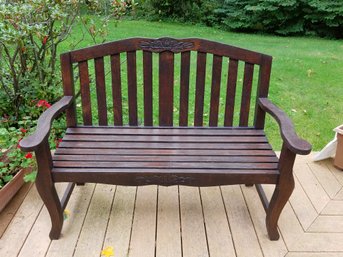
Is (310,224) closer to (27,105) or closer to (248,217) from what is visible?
(248,217)

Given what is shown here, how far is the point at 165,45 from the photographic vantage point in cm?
224

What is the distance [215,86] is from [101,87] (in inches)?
29.3

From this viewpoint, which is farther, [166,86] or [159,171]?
[166,86]

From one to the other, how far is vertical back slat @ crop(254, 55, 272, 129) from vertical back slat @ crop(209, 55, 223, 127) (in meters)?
0.26

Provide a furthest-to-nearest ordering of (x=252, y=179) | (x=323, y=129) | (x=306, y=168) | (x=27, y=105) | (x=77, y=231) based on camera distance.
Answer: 1. (x=323, y=129)
2. (x=27, y=105)
3. (x=306, y=168)
4. (x=77, y=231)
5. (x=252, y=179)

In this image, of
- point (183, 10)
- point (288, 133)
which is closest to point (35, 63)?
point (288, 133)

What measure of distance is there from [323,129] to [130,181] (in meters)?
2.39

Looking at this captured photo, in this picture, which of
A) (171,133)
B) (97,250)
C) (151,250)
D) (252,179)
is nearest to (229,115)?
(171,133)

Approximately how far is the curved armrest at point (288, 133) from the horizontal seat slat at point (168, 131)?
8.8 inches

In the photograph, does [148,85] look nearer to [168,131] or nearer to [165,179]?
[168,131]

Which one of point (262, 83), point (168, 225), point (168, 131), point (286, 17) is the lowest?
point (168, 225)

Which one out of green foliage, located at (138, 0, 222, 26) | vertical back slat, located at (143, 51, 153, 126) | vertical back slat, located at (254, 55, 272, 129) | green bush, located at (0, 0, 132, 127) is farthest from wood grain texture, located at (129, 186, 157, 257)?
green foliage, located at (138, 0, 222, 26)

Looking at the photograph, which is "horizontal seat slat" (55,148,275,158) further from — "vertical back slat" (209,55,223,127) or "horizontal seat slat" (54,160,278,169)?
"vertical back slat" (209,55,223,127)

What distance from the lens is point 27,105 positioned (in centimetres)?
311
